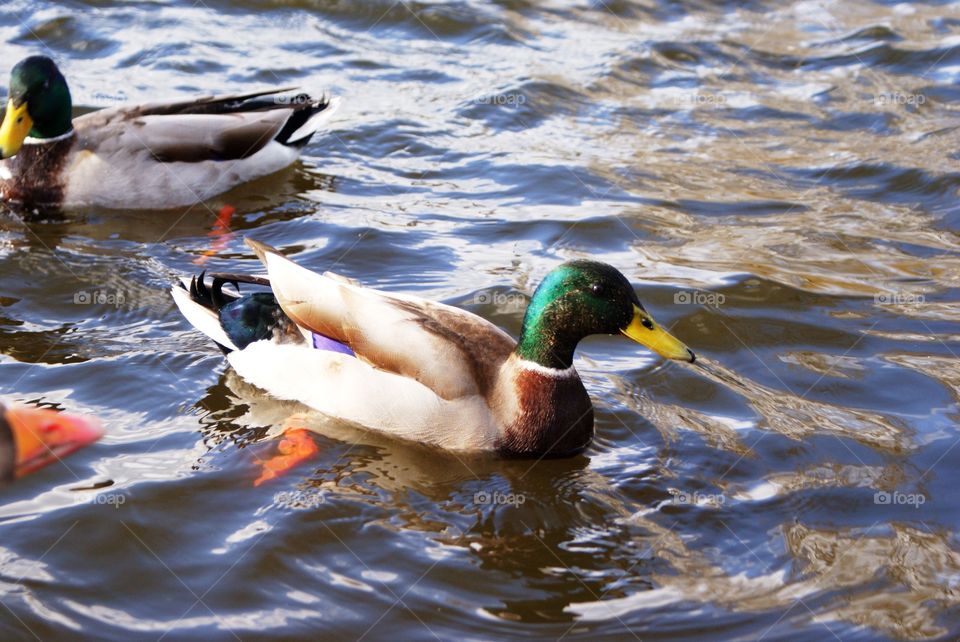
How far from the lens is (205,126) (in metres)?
8.18

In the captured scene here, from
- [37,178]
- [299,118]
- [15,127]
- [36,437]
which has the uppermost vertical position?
[15,127]

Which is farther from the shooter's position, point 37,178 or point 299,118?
point 299,118

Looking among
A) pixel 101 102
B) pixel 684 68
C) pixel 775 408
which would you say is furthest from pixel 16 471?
pixel 684 68

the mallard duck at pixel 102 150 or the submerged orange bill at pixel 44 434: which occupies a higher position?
the mallard duck at pixel 102 150

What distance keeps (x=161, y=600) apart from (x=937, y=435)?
3.44 meters

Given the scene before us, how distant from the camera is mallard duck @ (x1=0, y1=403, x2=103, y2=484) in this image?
15.6 ft

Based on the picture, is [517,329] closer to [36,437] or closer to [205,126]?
[36,437]

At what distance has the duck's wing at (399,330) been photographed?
200 inches

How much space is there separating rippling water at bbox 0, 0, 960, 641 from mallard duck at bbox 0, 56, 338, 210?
21cm

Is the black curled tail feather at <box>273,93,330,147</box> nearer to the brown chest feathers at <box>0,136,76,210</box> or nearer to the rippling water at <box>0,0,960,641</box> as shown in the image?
the rippling water at <box>0,0,960,641</box>

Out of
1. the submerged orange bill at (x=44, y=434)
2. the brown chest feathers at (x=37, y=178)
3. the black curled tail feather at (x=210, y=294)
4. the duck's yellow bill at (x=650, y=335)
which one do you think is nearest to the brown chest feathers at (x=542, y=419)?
the duck's yellow bill at (x=650, y=335)

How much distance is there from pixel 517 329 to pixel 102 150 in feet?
10.6

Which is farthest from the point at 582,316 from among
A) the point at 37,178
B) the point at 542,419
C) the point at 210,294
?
the point at 37,178

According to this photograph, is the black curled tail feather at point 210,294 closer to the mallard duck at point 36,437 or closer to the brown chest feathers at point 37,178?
the mallard duck at point 36,437
